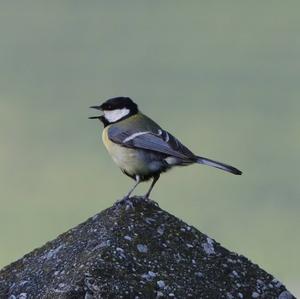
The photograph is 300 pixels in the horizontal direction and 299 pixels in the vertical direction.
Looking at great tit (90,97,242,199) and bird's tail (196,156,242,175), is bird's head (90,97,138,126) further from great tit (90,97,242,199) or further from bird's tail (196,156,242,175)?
bird's tail (196,156,242,175)

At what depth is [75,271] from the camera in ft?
23.8

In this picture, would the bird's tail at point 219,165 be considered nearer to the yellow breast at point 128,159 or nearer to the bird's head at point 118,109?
the yellow breast at point 128,159

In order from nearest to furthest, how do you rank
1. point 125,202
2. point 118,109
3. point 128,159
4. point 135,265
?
point 135,265, point 125,202, point 128,159, point 118,109

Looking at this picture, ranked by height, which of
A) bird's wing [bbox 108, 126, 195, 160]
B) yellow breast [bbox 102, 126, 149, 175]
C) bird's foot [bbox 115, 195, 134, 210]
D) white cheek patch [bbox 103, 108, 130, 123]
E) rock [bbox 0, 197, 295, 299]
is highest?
white cheek patch [bbox 103, 108, 130, 123]

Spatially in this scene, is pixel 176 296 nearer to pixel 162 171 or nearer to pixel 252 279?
pixel 252 279

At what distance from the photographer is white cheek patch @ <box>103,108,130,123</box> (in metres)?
10.4

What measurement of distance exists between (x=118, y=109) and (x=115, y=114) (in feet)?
0.28

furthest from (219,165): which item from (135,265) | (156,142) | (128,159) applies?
(135,265)

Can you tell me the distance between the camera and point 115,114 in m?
10.5

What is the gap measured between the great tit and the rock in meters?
1.51

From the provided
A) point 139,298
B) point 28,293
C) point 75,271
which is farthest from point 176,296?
point 28,293

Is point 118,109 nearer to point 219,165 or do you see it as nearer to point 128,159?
point 128,159

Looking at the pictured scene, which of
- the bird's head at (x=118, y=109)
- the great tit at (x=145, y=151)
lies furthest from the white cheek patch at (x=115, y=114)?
the great tit at (x=145, y=151)

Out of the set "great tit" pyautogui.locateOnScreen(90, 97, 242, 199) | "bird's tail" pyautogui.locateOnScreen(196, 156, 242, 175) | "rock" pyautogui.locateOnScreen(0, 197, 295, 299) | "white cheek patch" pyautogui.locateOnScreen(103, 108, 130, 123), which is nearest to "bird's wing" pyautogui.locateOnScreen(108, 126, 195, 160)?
"great tit" pyautogui.locateOnScreen(90, 97, 242, 199)
